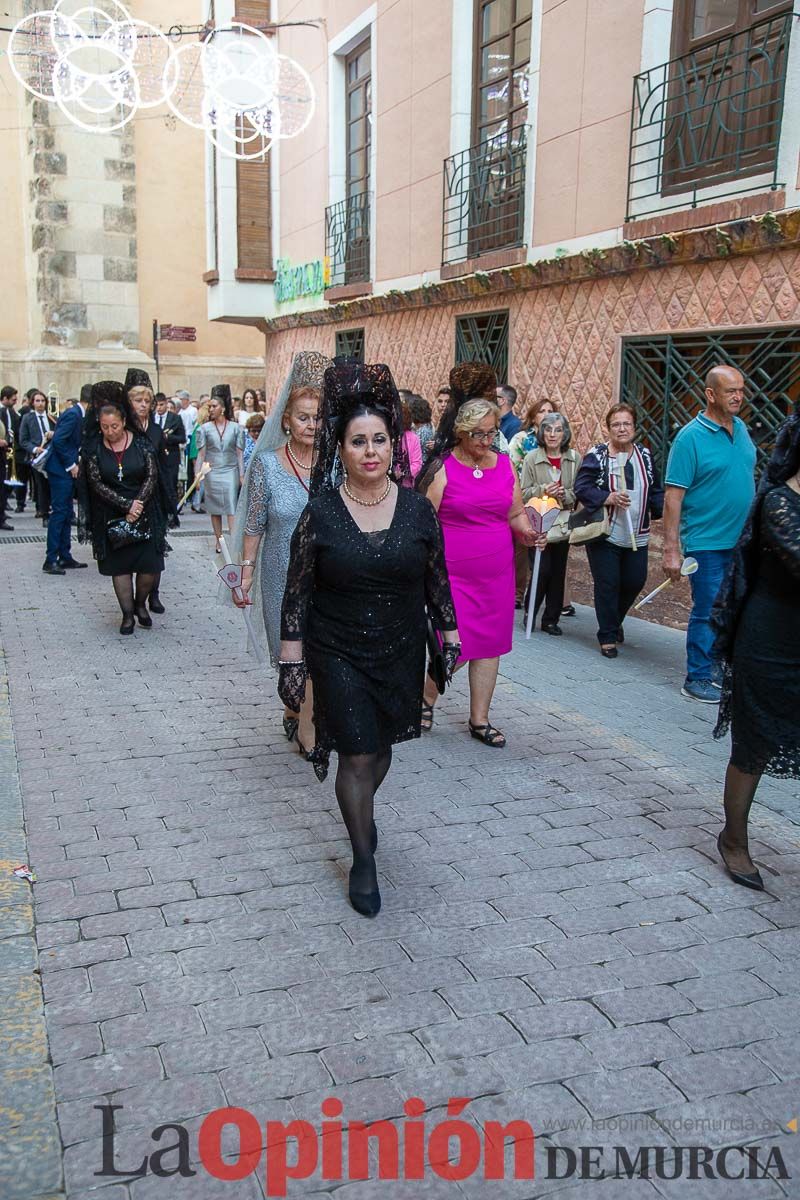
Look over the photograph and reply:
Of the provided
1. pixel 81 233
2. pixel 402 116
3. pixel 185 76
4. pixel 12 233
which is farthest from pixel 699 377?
pixel 12 233

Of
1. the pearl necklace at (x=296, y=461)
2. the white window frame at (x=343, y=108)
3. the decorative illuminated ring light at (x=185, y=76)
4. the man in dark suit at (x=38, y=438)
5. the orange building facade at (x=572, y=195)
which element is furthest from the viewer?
the man in dark suit at (x=38, y=438)

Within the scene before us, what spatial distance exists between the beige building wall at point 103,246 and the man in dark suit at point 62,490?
14146mm

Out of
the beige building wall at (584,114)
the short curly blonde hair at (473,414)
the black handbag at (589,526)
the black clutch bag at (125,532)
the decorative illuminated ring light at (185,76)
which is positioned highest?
the decorative illuminated ring light at (185,76)

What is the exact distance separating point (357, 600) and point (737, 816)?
1683 millimetres

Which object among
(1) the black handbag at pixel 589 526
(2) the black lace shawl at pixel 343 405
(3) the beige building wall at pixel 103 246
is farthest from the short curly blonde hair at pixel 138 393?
(3) the beige building wall at pixel 103 246

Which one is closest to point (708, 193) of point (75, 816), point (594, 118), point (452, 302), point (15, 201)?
point (594, 118)

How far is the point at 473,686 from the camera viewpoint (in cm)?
573

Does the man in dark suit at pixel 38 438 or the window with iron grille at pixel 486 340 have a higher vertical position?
the window with iron grille at pixel 486 340

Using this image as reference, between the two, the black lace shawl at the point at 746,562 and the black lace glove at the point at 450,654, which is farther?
the black lace glove at the point at 450,654

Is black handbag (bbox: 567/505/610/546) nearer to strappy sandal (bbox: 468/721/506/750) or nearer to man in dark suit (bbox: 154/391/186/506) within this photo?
strappy sandal (bbox: 468/721/506/750)

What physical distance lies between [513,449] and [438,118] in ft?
20.0

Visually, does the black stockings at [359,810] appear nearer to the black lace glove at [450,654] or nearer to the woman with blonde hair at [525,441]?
the black lace glove at [450,654]

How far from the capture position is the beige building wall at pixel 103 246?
2434 centimetres

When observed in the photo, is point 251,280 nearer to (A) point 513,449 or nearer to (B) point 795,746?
(A) point 513,449
